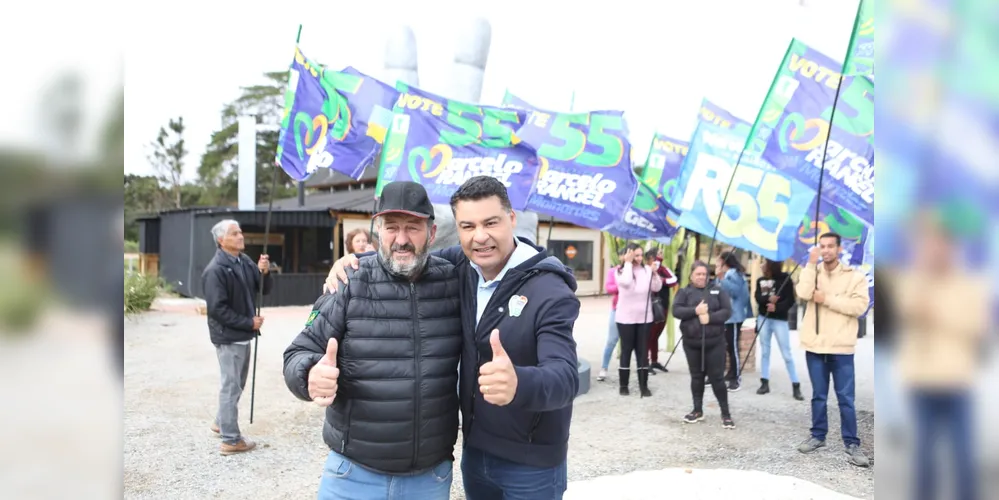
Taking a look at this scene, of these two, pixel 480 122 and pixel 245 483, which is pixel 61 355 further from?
pixel 480 122

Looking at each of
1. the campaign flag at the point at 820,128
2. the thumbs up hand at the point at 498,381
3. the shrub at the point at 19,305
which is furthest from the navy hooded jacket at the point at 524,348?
the campaign flag at the point at 820,128

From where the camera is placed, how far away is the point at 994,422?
Result: 0.74 meters

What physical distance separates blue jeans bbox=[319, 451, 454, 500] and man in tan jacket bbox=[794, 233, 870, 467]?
412 cm

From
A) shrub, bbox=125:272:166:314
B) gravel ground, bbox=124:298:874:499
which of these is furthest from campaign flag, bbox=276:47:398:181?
shrub, bbox=125:272:166:314

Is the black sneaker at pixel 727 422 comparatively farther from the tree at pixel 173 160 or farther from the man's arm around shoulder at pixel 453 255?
the tree at pixel 173 160

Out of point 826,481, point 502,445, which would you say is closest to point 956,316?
point 502,445

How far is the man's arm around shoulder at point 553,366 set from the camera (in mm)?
1778

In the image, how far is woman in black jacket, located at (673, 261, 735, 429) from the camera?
621 centimetres

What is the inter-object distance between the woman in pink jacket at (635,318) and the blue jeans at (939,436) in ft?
22.4

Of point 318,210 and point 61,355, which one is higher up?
point 318,210

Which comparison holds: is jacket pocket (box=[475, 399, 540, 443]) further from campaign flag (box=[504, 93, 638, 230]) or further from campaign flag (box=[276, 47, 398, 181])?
campaign flag (box=[504, 93, 638, 230])

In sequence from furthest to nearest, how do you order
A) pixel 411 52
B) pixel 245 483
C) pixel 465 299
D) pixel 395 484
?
pixel 411 52
pixel 245 483
pixel 465 299
pixel 395 484

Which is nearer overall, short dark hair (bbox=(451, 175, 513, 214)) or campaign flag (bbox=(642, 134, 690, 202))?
short dark hair (bbox=(451, 175, 513, 214))

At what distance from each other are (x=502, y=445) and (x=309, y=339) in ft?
2.53
